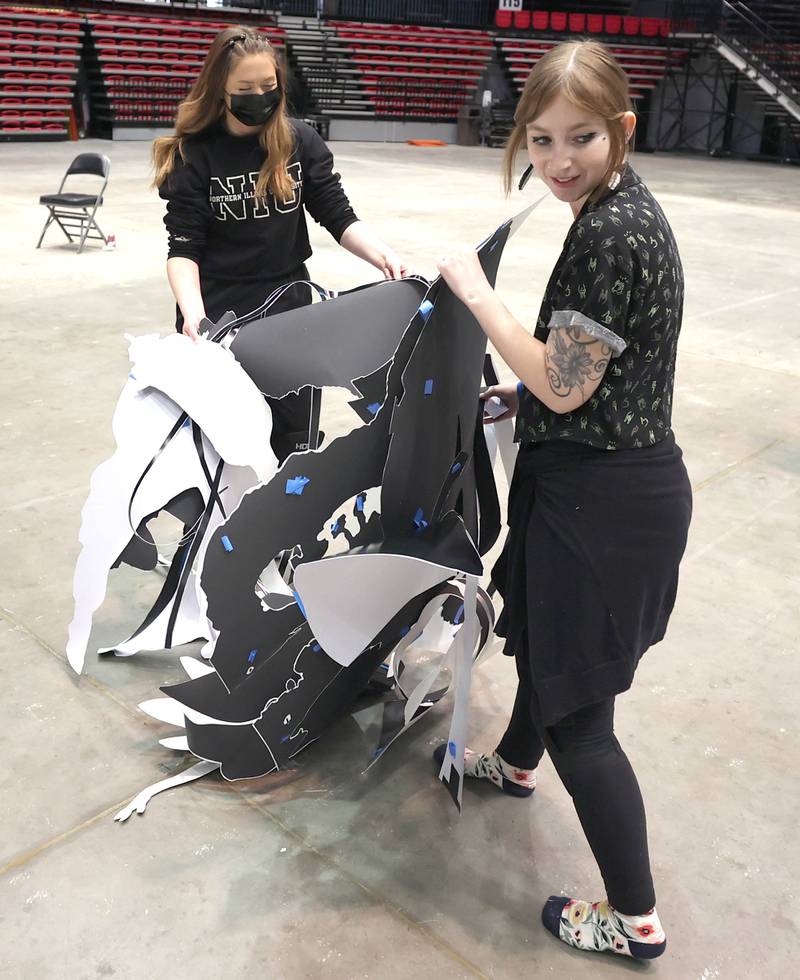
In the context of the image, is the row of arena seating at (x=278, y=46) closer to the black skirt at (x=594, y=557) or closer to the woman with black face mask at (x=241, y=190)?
the woman with black face mask at (x=241, y=190)

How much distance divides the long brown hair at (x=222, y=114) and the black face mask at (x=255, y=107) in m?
0.02

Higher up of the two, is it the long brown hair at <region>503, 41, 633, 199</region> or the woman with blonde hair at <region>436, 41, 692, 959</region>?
the long brown hair at <region>503, 41, 633, 199</region>

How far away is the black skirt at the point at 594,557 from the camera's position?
149cm

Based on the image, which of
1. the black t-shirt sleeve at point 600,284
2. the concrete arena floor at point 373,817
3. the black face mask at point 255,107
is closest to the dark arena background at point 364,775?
the concrete arena floor at point 373,817

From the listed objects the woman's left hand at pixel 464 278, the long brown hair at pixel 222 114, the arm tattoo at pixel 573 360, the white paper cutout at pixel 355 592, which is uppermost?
the long brown hair at pixel 222 114

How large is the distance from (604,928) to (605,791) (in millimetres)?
297

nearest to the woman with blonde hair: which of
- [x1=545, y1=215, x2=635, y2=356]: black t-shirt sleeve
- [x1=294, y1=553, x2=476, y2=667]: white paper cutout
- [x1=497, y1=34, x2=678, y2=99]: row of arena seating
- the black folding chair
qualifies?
[x1=545, y1=215, x2=635, y2=356]: black t-shirt sleeve

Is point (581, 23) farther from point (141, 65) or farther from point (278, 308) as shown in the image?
point (278, 308)

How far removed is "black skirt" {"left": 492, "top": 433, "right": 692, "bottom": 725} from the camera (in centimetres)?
149

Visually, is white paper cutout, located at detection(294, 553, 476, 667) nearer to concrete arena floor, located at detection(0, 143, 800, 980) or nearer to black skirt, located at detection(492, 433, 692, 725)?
black skirt, located at detection(492, 433, 692, 725)

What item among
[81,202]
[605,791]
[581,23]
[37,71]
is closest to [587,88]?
[605,791]

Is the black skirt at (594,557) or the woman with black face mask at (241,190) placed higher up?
the woman with black face mask at (241,190)

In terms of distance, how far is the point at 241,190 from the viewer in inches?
92.2

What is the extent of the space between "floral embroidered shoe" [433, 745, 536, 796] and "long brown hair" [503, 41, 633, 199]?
1.24 metres
